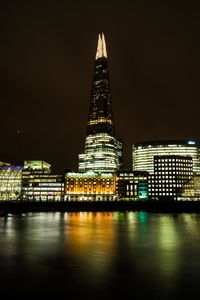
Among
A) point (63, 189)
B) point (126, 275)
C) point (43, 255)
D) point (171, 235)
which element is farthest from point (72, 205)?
point (126, 275)

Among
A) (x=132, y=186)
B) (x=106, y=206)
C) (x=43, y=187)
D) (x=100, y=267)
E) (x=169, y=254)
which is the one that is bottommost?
(x=106, y=206)

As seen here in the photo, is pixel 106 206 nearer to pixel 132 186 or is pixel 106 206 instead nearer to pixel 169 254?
pixel 132 186

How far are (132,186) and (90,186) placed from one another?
2256cm

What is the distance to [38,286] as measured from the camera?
23.1 metres

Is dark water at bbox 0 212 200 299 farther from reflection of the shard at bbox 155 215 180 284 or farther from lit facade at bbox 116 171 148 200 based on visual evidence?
lit facade at bbox 116 171 148 200

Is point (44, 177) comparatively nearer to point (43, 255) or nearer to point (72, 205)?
point (72, 205)

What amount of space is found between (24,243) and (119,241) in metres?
12.0

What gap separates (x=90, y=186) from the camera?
195375 mm

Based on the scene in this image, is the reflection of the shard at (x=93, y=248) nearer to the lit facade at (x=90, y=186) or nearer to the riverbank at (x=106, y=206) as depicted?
the riverbank at (x=106, y=206)

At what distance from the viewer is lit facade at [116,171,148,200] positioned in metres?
189

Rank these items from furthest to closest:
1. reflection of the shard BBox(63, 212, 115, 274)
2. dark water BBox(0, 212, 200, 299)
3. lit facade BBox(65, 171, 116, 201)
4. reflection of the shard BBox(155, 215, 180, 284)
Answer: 1. lit facade BBox(65, 171, 116, 201)
2. reflection of the shard BBox(63, 212, 115, 274)
3. reflection of the shard BBox(155, 215, 180, 284)
4. dark water BBox(0, 212, 200, 299)

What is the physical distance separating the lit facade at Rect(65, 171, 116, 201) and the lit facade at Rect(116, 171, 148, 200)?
14.7 ft

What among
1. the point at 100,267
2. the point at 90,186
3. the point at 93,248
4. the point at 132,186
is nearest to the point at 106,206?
the point at 132,186

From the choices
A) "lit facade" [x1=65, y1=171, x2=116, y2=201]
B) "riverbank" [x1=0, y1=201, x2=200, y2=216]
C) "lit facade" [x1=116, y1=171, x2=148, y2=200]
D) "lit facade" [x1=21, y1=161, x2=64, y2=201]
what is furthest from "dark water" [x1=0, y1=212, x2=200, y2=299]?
→ "lit facade" [x1=65, y1=171, x2=116, y2=201]
